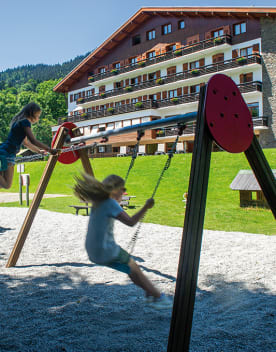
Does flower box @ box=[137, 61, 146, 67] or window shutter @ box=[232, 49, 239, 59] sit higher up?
flower box @ box=[137, 61, 146, 67]

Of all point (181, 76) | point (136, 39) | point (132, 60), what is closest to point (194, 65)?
point (181, 76)

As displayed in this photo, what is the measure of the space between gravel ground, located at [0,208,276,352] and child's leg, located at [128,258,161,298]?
37 centimetres

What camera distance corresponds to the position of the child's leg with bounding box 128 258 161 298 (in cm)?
278

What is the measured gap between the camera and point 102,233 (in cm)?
255

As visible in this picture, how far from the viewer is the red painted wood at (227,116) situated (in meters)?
2.54

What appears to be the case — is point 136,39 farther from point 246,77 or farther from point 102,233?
point 102,233

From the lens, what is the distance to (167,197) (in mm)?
15258

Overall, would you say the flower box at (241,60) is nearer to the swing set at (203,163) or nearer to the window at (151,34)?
the window at (151,34)

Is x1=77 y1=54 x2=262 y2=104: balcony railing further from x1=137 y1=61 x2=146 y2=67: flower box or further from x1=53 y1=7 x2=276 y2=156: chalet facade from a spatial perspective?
x1=137 y1=61 x2=146 y2=67: flower box

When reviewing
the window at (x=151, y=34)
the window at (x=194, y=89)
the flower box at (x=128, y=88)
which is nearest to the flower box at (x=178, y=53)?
the window at (x=194, y=89)

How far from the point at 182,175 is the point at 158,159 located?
501 cm

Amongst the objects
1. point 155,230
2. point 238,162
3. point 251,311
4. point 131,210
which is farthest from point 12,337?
point 238,162

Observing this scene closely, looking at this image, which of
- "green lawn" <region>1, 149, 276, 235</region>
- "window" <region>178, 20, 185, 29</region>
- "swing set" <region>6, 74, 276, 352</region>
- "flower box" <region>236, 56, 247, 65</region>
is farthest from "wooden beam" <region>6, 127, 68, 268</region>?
"window" <region>178, 20, 185, 29</region>

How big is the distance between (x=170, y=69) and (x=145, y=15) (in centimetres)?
636
